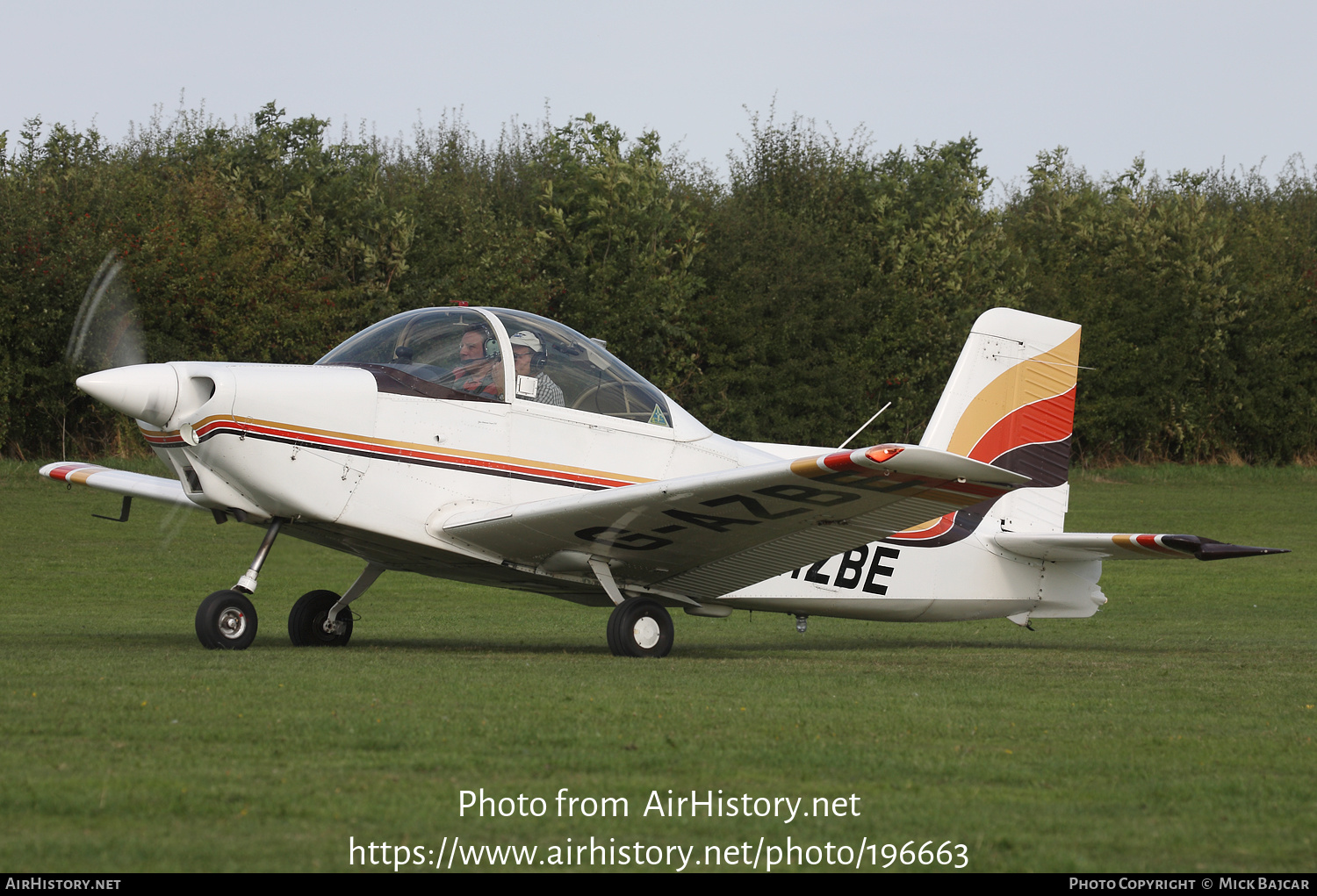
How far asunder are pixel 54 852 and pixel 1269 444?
4510 cm

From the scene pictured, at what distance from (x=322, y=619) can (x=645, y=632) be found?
2.55 m

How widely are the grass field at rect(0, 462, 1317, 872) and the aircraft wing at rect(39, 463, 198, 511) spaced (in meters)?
1.13

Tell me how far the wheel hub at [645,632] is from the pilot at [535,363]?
165 centimetres

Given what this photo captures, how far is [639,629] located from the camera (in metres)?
9.07

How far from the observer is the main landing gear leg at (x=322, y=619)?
9.67 metres

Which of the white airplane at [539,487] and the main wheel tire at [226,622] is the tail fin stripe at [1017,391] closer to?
the white airplane at [539,487]

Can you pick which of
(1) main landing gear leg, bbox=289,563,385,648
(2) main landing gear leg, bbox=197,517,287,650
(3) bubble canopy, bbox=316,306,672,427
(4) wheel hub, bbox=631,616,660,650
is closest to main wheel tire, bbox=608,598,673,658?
(4) wheel hub, bbox=631,616,660,650

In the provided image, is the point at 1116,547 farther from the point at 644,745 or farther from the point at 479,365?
the point at 644,745

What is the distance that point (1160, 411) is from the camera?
137 ft

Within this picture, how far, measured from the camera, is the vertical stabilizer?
11180 millimetres

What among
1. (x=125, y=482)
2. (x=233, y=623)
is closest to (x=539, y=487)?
(x=233, y=623)

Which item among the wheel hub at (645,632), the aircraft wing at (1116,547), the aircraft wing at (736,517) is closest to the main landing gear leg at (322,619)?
the aircraft wing at (736,517)

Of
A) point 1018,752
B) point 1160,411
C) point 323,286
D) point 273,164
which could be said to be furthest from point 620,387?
point 1160,411
